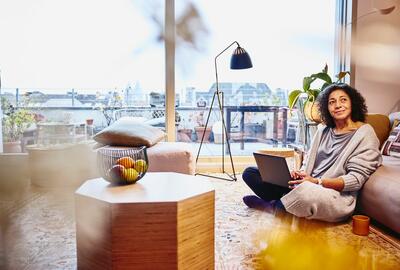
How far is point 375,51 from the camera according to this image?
12.3 feet

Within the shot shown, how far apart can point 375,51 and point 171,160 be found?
8.50 feet

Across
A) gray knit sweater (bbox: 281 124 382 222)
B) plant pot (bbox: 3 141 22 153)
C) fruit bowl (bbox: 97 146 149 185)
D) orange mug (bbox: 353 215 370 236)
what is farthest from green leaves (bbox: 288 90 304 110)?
plant pot (bbox: 3 141 22 153)

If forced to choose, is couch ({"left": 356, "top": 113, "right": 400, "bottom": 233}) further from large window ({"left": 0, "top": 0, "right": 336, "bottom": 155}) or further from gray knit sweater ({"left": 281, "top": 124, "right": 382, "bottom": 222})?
large window ({"left": 0, "top": 0, "right": 336, "bottom": 155})

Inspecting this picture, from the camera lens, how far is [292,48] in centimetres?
384

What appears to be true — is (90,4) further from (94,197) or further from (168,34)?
(94,197)

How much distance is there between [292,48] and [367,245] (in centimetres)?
259

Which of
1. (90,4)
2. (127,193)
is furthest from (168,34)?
(127,193)

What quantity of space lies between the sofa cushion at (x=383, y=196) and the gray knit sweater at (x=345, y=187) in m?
0.05

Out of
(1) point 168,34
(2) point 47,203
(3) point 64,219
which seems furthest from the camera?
(1) point 168,34

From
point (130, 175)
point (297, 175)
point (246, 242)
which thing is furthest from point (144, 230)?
point (297, 175)

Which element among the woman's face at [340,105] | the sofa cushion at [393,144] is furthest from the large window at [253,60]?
the woman's face at [340,105]

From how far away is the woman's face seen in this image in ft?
6.69

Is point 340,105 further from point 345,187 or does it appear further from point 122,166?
point 122,166

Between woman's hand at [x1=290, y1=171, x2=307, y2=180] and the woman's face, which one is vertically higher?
the woman's face
